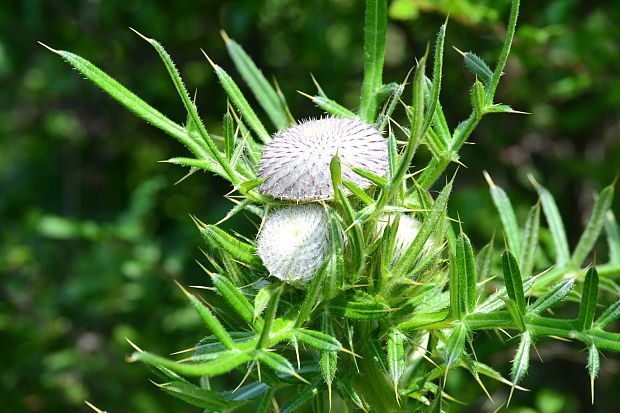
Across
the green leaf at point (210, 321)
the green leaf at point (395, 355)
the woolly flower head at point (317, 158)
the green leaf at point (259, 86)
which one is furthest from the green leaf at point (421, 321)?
the green leaf at point (259, 86)

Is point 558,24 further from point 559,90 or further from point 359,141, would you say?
point 359,141

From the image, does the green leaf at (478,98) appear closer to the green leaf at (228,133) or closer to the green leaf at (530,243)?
the green leaf at (228,133)

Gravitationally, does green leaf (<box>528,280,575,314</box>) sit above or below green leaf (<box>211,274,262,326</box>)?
above

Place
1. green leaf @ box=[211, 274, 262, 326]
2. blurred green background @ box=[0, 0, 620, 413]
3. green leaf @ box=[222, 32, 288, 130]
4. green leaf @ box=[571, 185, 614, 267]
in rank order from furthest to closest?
blurred green background @ box=[0, 0, 620, 413]
green leaf @ box=[571, 185, 614, 267]
green leaf @ box=[222, 32, 288, 130]
green leaf @ box=[211, 274, 262, 326]

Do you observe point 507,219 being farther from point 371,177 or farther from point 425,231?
point 371,177

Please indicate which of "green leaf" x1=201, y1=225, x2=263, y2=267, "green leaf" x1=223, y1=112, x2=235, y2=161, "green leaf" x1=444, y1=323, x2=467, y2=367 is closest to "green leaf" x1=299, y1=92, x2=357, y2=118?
"green leaf" x1=223, y1=112, x2=235, y2=161

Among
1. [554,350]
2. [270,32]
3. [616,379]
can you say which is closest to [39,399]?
[270,32]

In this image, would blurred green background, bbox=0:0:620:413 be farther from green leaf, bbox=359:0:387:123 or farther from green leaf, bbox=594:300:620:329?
green leaf, bbox=594:300:620:329
